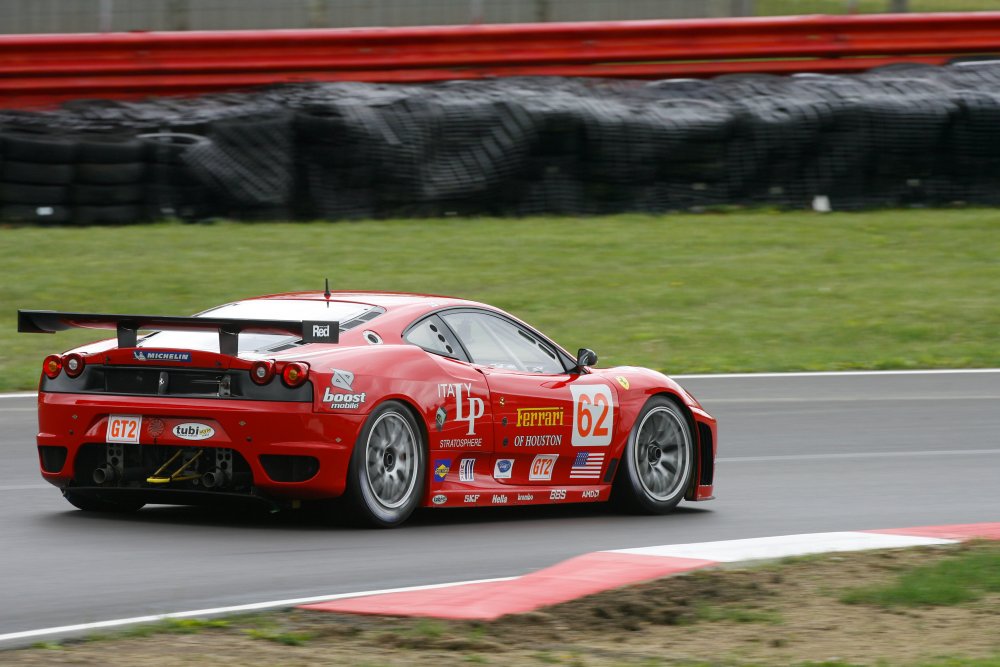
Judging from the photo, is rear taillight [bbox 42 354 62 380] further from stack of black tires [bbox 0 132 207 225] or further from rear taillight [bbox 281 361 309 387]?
stack of black tires [bbox 0 132 207 225]

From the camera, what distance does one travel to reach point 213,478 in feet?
25.6

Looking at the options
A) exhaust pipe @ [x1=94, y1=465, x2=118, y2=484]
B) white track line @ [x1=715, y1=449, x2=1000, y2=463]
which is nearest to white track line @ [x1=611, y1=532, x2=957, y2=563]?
exhaust pipe @ [x1=94, y1=465, x2=118, y2=484]

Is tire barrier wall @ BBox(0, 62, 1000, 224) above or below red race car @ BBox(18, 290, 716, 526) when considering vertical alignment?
above

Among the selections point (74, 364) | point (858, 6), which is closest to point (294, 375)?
point (74, 364)

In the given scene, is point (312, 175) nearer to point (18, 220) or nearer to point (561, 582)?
point (18, 220)

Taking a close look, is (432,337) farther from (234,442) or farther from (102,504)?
(102,504)

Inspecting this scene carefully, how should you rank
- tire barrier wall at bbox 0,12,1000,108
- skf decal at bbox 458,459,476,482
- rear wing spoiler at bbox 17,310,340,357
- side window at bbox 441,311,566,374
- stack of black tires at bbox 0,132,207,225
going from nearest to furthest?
rear wing spoiler at bbox 17,310,340,357 < skf decal at bbox 458,459,476,482 < side window at bbox 441,311,566,374 < stack of black tires at bbox 0,132,207,225 < tire barrier wall at bbox 0,12,1000,108

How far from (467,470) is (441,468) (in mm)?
247

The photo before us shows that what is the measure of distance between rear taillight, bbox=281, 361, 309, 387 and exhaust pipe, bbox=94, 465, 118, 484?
1.00 meters

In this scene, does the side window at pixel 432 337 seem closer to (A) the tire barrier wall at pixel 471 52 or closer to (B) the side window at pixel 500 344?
(B) the side window at pixel 500 344

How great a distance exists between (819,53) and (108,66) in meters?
8.80

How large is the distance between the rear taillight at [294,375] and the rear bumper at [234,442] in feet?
0.33

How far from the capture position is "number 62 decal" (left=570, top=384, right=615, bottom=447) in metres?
9.17

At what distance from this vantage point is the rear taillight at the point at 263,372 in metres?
7.71
